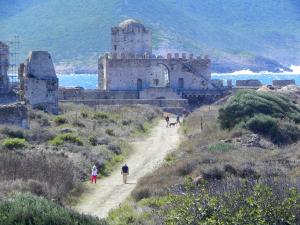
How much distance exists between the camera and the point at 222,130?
31500mm

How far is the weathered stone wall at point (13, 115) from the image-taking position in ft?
105

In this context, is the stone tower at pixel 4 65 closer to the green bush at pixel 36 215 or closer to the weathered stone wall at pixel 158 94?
the weathered stone wall at pixel 158 94

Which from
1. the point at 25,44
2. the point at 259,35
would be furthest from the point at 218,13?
the point at 25,44

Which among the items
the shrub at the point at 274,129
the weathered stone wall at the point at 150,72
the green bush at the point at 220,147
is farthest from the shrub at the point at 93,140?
the weathered stone wall at the point at 150,72

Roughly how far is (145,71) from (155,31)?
335ft

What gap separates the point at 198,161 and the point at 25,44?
147069 millimetres

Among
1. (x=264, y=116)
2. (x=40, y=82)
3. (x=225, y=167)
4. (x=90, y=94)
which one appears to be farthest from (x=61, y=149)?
(x=90, y=94)

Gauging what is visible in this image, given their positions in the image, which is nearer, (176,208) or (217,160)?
(176,208)

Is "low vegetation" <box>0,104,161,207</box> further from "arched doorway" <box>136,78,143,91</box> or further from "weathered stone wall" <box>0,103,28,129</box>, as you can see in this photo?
"arched doorway" <box>136,78,143,91</box>

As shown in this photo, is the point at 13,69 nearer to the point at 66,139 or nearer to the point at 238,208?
the point at 66,139

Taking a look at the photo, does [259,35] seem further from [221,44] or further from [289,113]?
[289,113]

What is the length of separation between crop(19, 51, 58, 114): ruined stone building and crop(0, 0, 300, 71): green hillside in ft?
354

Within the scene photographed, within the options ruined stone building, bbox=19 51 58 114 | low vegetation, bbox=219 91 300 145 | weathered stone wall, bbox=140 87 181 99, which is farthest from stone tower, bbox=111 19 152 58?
low vegetation, bbox=219 91 300 145

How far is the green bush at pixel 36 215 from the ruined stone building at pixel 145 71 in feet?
146
